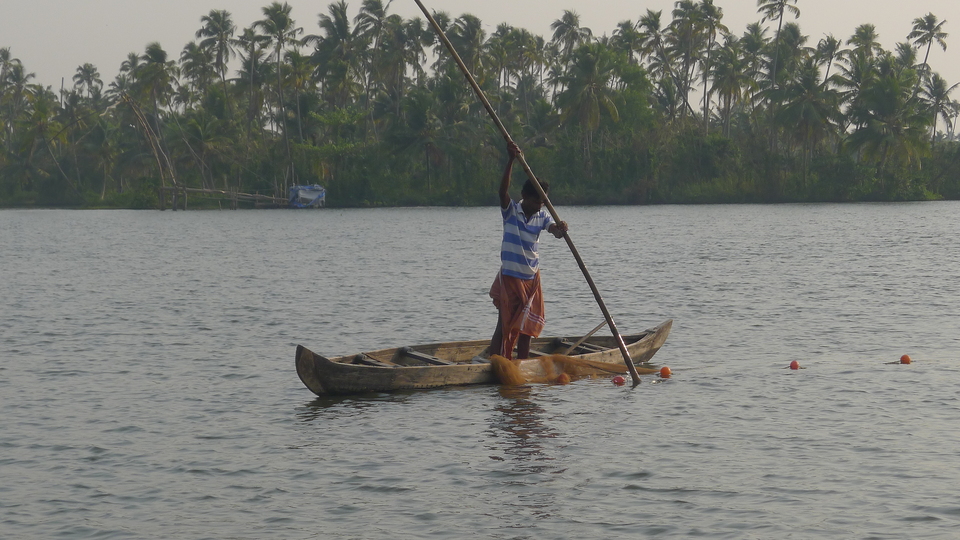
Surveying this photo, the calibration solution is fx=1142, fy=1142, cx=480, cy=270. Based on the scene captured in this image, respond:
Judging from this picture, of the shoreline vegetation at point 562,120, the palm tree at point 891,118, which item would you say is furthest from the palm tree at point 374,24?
the palm tree at point 891,118

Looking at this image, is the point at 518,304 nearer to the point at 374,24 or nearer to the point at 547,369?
the point at 547,369

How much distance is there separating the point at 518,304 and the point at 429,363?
4.36 feet

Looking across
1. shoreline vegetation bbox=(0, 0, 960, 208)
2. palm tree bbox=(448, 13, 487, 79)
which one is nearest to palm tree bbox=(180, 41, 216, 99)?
shoreline vegetation bbox=(0, 0, 960, 208)

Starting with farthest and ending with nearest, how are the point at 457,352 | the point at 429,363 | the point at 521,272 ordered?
the point at 457,352 < the point at 429,363 < the point at 521,272

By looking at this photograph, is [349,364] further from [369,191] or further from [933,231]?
[369,191]

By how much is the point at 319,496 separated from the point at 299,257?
95.8 feet

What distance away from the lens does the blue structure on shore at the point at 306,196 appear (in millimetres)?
80562

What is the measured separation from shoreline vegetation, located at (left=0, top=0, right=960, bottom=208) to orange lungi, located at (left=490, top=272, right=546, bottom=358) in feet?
199

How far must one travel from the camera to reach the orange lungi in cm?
1250

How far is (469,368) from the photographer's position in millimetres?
12680

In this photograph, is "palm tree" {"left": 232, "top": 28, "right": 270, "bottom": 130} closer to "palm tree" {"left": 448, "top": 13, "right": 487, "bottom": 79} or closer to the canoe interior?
"palm tree" {"left": 448, "top": 13, "right": 487, "bottom": 79}

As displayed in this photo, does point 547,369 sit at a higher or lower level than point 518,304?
lower

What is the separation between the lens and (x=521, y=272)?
12414 mm

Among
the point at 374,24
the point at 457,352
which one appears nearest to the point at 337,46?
the point at 374,24
